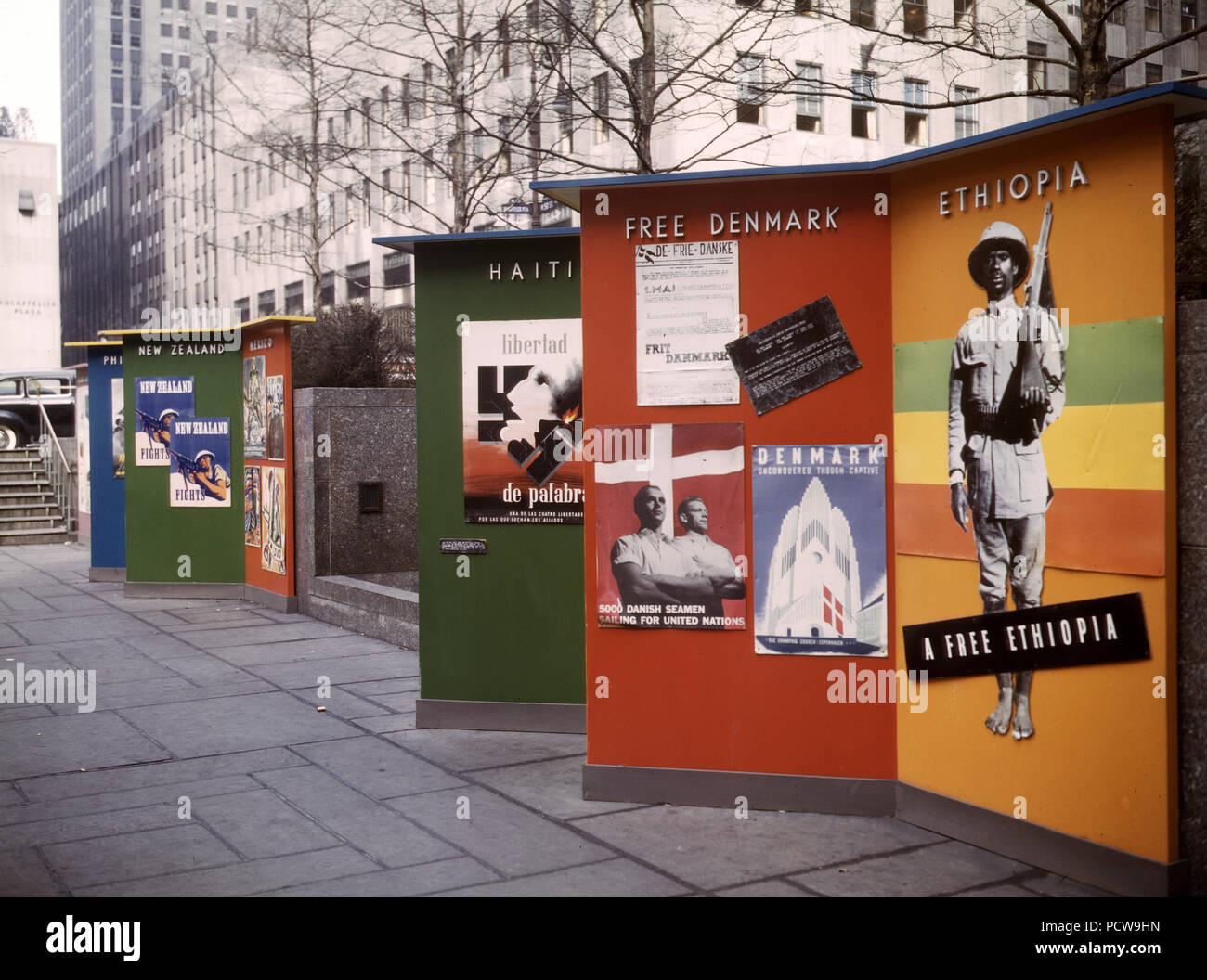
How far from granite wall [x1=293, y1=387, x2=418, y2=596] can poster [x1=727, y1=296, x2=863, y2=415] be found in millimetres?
6527

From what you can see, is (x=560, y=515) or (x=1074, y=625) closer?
(x=1074, y=625)

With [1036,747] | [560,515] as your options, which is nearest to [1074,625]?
[1036,747]

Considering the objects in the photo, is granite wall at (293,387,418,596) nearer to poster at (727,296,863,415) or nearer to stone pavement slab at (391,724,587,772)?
stone pavement slab at (391,724,587,772)

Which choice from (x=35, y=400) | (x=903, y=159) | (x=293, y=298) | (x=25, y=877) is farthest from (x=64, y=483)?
(x=293, y=298)

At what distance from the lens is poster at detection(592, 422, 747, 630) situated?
5.85m

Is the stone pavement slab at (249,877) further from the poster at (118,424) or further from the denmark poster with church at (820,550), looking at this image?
the poster at (118,424)

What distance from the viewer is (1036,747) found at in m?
4.97

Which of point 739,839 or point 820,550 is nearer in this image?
point 739,839

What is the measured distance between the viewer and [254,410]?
13.1 metres

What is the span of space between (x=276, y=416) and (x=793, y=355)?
7.95m

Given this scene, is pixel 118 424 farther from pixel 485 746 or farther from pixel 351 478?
pixel 485 746

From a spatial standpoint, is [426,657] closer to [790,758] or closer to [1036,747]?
[790,758]

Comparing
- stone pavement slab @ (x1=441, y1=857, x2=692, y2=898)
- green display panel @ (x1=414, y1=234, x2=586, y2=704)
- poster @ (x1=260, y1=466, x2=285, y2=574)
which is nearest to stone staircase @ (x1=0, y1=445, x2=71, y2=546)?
poster @ (x1=260, y1=466, x2=285, y2=574)
